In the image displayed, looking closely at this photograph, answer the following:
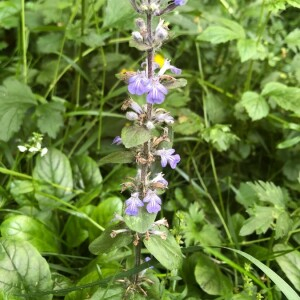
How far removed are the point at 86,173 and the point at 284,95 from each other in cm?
102

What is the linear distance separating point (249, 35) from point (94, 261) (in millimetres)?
1487

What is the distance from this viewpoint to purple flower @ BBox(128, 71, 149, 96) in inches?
52.5

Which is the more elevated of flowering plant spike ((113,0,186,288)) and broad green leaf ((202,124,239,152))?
flowering plant spike ((113,0,186,288))

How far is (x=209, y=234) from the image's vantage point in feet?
6.88

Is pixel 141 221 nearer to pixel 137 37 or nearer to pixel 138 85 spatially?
pixel 138 85

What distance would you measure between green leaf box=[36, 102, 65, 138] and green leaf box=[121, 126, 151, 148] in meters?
0.88

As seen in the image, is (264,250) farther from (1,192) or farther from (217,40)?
(1,192)

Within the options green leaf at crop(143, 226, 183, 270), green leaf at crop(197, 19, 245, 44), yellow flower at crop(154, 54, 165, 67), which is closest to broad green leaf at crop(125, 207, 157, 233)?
green leaf at crop(143, 226, 183, 270)

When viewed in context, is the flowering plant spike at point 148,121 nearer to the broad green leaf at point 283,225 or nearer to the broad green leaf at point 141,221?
the broad green leaf at point 141,221

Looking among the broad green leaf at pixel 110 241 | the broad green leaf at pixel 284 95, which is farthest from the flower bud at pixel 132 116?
the broad green leaf at pixel 284 95

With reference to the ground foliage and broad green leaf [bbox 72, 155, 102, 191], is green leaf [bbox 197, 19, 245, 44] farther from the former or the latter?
broad green leaf [bbox 72, 155, 102, 191]

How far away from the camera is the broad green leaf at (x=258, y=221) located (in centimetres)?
197

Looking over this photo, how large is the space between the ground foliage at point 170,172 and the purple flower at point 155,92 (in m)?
0.25

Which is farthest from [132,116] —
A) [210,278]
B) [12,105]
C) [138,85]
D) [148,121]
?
[12,105]
